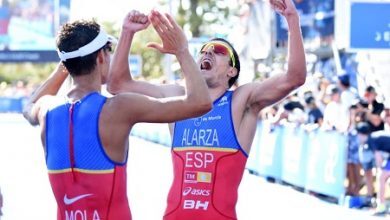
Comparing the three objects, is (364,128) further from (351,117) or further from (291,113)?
Answer: (291,113)

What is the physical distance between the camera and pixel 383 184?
45.5 feet

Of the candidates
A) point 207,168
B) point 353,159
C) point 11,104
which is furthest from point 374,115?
point 11,104

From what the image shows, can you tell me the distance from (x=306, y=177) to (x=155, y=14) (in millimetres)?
12587

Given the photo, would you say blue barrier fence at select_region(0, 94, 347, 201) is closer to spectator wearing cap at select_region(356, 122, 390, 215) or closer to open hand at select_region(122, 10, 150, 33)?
spectator wearing cap at select_region(356, 122, 390, 215)

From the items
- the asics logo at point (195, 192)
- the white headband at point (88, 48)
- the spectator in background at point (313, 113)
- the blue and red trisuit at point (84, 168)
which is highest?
the white headband at point (88, 48)

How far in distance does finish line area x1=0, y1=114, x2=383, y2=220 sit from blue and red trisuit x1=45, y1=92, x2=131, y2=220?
7870 mm

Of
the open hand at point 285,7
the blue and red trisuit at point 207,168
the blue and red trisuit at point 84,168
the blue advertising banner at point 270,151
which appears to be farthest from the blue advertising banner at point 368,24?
the blue and red trisuit at point 84,168

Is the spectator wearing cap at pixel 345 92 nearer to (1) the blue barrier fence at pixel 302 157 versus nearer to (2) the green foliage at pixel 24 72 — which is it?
(1) the blue barrier fence at pixel 302 157

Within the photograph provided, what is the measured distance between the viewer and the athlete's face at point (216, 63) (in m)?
6.34

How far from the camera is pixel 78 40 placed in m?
4.87

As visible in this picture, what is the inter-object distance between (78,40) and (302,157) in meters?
12.8

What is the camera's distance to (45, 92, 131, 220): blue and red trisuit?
4.81 metres

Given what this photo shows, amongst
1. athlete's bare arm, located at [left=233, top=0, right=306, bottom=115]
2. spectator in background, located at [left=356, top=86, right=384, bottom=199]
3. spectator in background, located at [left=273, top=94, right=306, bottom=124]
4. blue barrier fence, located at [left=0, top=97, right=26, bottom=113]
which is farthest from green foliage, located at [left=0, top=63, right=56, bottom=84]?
athlete's bare arm, located at [left=233, top=0, right=306, bottom=115]

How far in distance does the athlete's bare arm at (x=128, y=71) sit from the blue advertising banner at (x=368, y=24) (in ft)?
35.7
